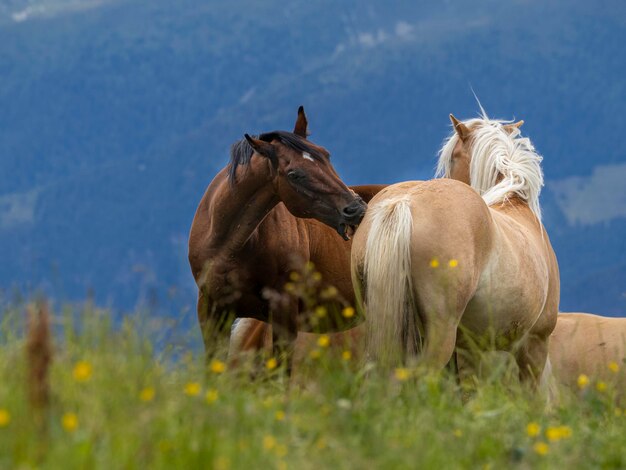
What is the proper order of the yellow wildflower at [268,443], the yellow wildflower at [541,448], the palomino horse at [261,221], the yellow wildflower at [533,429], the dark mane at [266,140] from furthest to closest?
the dark mane at [266,140], the palomino horse at [261,221], the yellow wildflower at [533,429], the yellow wildflower at [541,448], the yellow wildflower at [268,443]

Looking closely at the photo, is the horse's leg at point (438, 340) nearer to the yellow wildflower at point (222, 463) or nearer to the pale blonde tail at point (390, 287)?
the pale blonde tail at point (390, 287)

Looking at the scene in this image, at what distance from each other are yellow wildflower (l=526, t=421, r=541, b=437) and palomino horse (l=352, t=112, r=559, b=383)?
1.22m

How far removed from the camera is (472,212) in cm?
727

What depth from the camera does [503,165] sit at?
31.0 feet

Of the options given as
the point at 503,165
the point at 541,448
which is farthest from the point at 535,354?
the point at 541,448

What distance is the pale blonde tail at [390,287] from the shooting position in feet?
22.8

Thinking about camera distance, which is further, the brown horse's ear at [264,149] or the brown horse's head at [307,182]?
the brown horse's ear at [264,149]

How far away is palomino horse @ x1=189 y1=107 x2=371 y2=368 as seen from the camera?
848 cm

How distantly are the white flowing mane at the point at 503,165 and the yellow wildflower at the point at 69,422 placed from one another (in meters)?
5.40

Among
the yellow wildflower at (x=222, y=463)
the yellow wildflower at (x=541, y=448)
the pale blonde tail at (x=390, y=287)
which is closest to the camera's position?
the yellow wildflower at (x=222, y=463)

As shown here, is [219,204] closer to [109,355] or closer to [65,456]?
[109,355]

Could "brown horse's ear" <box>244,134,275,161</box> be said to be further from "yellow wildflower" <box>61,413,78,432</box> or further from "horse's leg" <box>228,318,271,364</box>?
"yellow wildflower" <box>61,413,78,432</box>

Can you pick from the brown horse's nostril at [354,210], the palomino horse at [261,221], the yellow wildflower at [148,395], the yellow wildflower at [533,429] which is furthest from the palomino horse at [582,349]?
the yellow wildflower at [148,395]

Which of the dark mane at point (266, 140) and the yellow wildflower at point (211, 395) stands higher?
the dark mane at point (266, 140)
